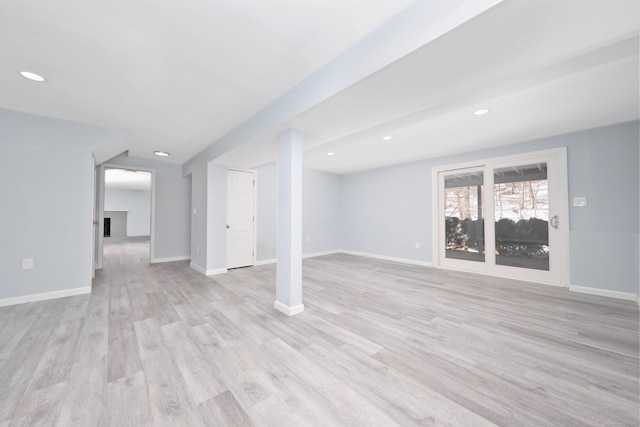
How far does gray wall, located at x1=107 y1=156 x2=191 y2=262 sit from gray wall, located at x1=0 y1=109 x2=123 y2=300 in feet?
6.98

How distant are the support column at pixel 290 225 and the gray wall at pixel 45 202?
2.90 metres

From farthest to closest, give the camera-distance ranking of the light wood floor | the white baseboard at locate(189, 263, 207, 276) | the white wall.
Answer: the white wall, the white baseboard at locate(189, 263, 207, 276), the light wood floor

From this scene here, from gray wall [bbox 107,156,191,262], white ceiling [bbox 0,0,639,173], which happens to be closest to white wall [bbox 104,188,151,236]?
gray wall [bbox 107,156,191,262]

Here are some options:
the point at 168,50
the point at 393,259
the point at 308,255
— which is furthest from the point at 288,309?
the point at 393,259

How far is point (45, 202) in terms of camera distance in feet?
10.2

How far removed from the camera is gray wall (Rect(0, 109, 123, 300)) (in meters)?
2.93

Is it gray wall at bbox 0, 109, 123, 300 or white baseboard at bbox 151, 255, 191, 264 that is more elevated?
gray wall at bbox 0, 109, 123, 300

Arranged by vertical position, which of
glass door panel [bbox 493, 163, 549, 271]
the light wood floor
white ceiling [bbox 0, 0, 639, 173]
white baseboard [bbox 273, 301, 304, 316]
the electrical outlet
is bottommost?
the light wood floor

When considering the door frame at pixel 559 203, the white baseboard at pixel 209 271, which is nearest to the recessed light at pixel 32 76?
the white baseboard at pixel 209 271

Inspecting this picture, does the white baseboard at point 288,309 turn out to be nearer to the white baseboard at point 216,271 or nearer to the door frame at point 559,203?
the white baseboard at point 216,271

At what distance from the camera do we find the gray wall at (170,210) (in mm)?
5568

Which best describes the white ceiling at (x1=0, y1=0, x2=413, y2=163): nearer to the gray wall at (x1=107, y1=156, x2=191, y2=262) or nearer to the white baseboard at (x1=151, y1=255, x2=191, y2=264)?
the gray wall at (x1=107, y1=156, x2=191, y2=262)

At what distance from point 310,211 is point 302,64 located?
15.2ft

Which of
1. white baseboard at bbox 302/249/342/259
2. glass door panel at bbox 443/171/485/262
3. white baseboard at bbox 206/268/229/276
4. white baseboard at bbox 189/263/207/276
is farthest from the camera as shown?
white baseboard at bbox 302/249/342/259
